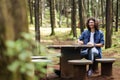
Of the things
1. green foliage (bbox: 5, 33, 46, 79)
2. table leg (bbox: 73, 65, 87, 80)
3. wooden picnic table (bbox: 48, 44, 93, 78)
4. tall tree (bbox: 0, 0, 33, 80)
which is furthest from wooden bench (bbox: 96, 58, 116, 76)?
green foliage (bbox: 5, 33, 46, 79)

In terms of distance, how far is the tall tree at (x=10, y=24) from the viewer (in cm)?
252

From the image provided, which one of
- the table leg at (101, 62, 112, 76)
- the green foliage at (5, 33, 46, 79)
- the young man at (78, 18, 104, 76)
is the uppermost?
the green foliage at (5, 33, 46, 79)

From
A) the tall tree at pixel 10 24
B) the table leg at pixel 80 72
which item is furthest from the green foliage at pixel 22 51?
the table leg at pixel 80 72

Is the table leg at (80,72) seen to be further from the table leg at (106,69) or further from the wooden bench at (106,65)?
the table leg at (106,69)

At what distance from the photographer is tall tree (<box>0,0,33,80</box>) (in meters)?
2.52

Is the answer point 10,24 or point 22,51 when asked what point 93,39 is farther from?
point 22,51

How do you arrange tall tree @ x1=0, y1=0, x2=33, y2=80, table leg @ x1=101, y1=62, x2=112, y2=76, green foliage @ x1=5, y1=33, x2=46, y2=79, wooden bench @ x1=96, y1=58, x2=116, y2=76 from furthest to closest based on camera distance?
table leg @ x1=101, y1=62, x2=112, y2=76
wooden bench @ x1=96, y1=58, x2=116, y2=76
tall tree @ x1=0, y1=0, x2=33, y2=80
green foliage @ x1=5, y1=33, x2=46, y2=79

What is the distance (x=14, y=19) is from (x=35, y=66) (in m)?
0.39

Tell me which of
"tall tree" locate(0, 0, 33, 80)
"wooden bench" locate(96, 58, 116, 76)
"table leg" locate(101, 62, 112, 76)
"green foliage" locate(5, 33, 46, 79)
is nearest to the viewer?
"green foliage" locate(5, 33, 46, 79)

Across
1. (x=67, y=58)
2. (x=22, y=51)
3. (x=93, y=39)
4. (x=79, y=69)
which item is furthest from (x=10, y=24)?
(x=93, y=39)

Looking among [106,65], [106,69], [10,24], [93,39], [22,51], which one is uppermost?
[10,24]

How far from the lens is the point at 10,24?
2.54 metres

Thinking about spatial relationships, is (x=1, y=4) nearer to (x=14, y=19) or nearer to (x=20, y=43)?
(x=14, y=19)

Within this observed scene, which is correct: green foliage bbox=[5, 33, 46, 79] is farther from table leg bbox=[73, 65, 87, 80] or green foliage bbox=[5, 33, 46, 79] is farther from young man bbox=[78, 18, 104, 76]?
young man bbox=[78, 18, 104, 76]
